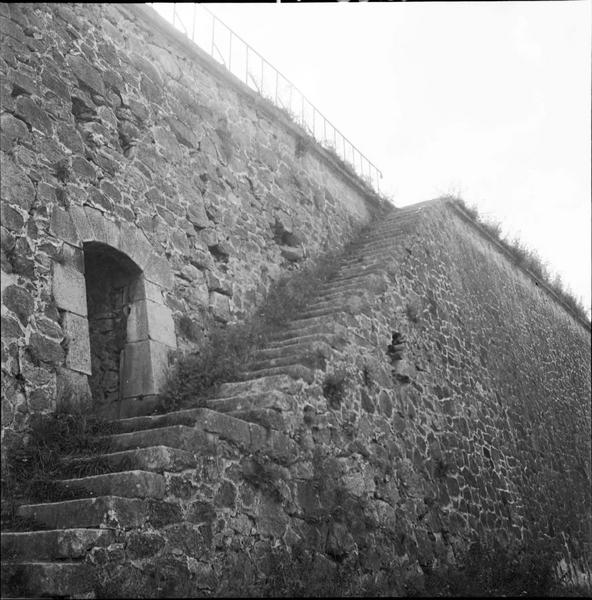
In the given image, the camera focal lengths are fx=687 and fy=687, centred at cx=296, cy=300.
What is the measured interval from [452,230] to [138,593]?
964 cm

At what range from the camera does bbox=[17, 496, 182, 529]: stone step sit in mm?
3961

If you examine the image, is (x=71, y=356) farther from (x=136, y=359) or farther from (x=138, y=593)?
(x=138, y=593)

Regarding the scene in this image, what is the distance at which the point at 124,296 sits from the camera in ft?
21.9

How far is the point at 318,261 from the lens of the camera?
10.0 m

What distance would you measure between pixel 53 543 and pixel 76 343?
2.06 meters

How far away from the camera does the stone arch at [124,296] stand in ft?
18.5

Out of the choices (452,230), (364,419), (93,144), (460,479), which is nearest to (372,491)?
(364,419)

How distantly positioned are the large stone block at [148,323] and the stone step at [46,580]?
299 centimetres

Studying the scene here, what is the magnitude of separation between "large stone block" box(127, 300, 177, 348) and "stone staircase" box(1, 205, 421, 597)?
88 cm

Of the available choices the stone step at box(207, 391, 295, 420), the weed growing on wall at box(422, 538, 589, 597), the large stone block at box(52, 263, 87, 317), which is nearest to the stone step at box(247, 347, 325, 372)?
the stone step at box(207, 391, 295, 420)

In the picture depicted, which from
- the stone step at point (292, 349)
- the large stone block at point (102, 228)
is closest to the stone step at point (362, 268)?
the stone step at point (292, 349)

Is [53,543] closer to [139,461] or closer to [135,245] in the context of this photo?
[139,461]

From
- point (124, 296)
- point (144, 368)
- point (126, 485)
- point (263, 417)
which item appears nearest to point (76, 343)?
point (144, 368)

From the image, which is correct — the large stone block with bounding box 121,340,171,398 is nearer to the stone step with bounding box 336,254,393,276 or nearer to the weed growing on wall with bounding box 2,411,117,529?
the weed growing on wall with bounding box 2,411,117,529
